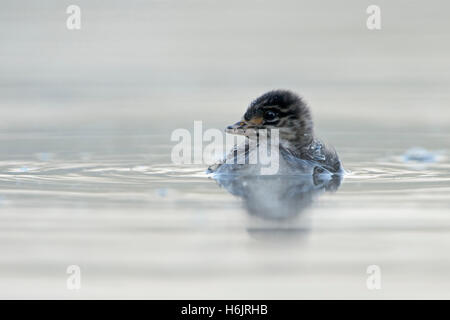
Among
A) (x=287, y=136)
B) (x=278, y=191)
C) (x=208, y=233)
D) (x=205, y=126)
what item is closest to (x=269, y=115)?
(x=287, y=136)

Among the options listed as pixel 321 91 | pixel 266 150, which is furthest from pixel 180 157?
pixel 321 91

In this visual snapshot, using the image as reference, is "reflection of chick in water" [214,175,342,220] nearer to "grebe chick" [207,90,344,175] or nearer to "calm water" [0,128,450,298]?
"calm water" [0,128,450,298]

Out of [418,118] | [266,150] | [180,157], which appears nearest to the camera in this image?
[266,150]

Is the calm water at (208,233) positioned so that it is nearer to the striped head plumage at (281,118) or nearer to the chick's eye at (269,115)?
the striped head plumage at (281,118)

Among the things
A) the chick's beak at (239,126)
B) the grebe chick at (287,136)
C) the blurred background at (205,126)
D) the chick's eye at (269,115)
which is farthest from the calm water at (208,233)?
the chick's eye at (269,115)

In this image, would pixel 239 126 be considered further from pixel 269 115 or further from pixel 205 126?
pixel 205 126
